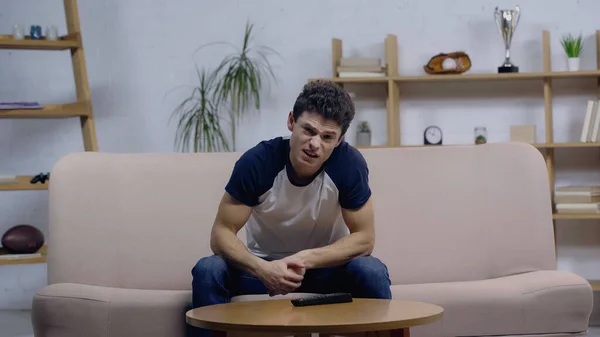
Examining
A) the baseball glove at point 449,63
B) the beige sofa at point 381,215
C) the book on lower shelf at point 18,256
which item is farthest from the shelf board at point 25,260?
the baseball glove at point 449,63

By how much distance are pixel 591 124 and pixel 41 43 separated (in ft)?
9.51

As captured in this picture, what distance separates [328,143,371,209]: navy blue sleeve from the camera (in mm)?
2580

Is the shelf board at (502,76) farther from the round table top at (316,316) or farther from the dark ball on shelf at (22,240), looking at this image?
the round table top at (316,316)

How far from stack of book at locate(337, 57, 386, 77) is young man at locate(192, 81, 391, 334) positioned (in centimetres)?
208

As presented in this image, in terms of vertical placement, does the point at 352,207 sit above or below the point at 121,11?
below

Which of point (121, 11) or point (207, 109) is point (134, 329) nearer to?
point (207, 109)

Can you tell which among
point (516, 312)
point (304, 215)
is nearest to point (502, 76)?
point (516, 312)

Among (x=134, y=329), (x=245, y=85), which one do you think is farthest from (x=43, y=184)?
(x=134, y=329)

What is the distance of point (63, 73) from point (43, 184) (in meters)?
0.94

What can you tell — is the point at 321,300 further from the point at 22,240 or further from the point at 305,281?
the point at 22,240

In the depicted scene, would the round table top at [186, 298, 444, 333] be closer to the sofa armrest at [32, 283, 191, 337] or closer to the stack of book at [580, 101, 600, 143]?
the sofa armrest at [32, 283, 191, 337]

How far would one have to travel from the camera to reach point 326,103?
8.07 ft

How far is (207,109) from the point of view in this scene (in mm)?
4875

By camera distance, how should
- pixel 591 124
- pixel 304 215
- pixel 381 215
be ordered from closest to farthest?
pixel 304 215
pixel 381 215
pixel 591 124
